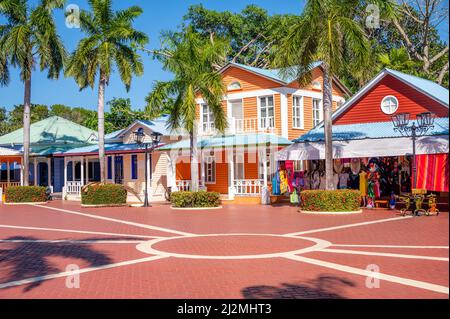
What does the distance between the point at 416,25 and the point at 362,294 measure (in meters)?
39.0

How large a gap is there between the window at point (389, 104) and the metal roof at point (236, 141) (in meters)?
4.93

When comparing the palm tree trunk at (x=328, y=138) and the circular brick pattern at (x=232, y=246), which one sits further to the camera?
the palm tree trunk at (x=328, y=138)

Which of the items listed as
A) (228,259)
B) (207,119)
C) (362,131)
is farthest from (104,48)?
(228,259)

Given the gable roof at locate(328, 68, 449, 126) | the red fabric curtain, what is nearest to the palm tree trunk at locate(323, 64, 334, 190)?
the red fabric curtain

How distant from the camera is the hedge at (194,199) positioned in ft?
78.4

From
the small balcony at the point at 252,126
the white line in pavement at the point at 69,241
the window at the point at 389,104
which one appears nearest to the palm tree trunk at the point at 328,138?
the window at the point at 389,104

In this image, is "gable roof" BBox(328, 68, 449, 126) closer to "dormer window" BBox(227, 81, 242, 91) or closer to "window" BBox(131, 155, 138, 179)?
"dormer window" BBox(227, 81, 242, 91)

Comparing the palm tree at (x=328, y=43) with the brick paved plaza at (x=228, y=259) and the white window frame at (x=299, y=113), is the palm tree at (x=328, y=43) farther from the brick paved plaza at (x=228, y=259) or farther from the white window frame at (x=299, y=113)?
the white window frame at (x=299, y=113)

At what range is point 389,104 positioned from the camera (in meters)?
24.4

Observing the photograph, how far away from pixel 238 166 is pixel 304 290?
22289 mm

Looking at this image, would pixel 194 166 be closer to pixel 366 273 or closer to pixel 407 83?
pixel 407 83
